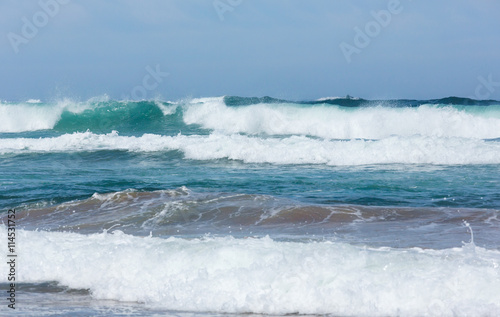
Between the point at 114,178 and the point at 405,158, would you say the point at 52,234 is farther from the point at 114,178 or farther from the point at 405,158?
the point at 405,158

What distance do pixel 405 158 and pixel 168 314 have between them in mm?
12579

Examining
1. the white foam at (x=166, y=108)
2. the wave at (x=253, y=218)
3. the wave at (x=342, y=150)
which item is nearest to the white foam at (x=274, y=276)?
the wave at (x=253, y=218)

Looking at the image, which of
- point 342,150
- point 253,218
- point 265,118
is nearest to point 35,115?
point 265,118

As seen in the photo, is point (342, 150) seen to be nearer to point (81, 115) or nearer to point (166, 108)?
point (166, 108)

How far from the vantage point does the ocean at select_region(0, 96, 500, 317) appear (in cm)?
533

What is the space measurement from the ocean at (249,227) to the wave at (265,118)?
8.34 metres

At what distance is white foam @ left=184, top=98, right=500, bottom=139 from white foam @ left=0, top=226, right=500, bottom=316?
19.6 meters

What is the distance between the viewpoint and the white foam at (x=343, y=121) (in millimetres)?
26047

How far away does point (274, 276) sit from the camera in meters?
5.60

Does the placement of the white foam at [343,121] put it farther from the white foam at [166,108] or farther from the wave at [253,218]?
the wave at [253,218]

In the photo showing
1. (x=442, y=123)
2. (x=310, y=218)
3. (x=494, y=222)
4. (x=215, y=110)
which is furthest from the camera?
(x=215, y=110)

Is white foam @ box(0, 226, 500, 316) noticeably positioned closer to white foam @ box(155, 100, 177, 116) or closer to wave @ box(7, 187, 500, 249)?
wave @ box(7, 187, 500, 249)

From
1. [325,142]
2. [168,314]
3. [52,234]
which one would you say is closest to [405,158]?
[325,142]

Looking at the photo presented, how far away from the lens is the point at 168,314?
5.23 m
